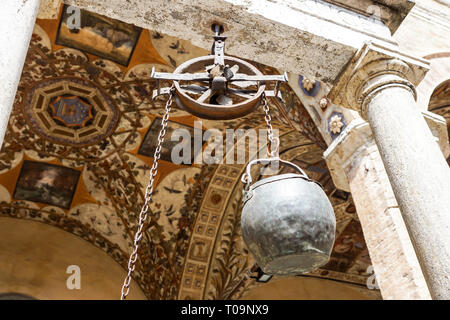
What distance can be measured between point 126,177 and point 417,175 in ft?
18.9

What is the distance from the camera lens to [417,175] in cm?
258

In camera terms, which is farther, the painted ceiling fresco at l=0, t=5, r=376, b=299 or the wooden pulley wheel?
the painted ceiling fresco at l=0, t=5, r=376, b=299

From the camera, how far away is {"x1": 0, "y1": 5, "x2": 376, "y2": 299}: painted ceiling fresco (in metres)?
6.79

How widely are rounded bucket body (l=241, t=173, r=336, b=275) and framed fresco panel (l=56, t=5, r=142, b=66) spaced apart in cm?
443

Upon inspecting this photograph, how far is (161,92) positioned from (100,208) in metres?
5.92

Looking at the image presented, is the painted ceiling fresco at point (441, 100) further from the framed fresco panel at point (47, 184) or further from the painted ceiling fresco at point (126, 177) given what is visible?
the framed fresco panel at point (47, 184)

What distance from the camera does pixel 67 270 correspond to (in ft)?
26.0

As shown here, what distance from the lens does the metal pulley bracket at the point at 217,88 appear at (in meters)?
2.47

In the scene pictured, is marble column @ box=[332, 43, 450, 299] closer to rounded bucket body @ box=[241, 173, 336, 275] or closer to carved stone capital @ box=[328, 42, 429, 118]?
carved stone capital @ box=[328, 42, 429, 118]

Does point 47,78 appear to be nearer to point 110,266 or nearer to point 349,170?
point 110,266

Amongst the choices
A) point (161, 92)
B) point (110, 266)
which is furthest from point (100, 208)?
point (161, 92)

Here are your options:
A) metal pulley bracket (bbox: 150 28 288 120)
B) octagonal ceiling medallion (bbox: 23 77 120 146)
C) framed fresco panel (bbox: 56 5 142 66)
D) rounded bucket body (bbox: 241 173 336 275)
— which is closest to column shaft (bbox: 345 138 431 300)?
rounded bucket body (bbox: 241 173 336 275)

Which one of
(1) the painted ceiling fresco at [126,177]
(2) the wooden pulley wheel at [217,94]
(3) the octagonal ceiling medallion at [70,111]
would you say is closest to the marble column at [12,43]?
(2) the wooden pulley wheel at [217,94]

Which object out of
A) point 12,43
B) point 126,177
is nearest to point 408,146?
point 12,43
